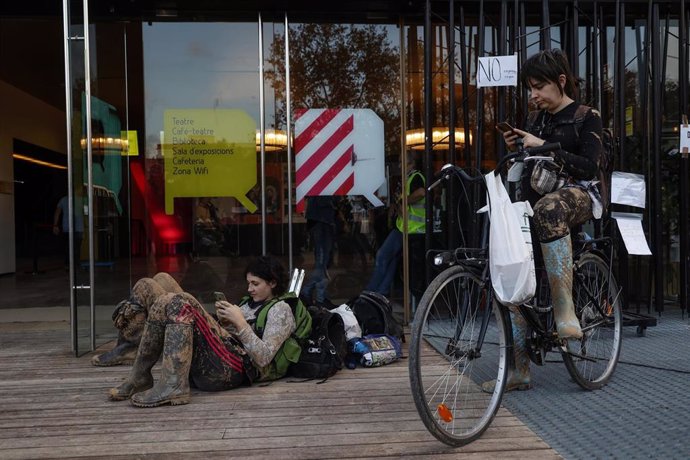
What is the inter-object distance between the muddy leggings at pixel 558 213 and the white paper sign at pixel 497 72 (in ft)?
6.73

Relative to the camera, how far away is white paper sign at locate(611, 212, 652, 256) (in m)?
4.61

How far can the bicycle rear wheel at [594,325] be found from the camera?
330cm

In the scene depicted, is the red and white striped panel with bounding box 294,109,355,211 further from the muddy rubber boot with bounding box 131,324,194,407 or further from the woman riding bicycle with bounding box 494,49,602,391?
the muddy rubber boot with bounding box 131,324,194,407

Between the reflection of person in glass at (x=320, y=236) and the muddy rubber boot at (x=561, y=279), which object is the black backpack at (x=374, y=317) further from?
the reflection of person in glass at (x=320, y=236)

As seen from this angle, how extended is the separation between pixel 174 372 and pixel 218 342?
0.29 metres

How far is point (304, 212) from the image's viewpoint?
6055 mm

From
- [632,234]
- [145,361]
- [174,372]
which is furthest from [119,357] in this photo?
[632,234]

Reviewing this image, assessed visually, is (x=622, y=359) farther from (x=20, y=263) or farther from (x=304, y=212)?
(x=20, y=263)

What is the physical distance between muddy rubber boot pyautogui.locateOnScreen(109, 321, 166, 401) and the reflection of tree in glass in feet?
11.6

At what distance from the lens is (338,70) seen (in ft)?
20.8

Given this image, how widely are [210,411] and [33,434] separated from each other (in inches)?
32.7

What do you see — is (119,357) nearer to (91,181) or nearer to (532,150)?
(91,181)

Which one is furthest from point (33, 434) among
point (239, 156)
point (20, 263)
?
point (20, 263)

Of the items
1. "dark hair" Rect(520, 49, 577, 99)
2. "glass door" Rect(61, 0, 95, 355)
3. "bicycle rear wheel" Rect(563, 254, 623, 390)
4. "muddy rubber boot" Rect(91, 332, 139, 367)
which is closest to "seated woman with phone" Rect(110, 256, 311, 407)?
"muddy rubber boot" Rect(91, 332, 139, 367)
